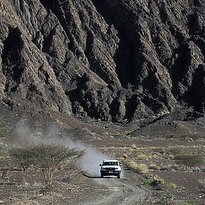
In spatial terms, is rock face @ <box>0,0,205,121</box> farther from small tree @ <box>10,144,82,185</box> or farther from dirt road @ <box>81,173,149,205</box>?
small tree @ <box>10,144,82,185</box>

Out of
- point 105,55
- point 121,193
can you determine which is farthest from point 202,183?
point 105,55

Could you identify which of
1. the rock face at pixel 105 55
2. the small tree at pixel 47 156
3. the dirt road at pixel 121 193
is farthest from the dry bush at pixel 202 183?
the rock face at pixel 105 55

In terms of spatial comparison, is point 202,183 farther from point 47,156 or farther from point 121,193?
point 47,156

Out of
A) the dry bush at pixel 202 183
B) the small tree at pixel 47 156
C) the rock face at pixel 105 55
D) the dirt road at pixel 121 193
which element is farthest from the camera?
the rock face at pixel 105 55

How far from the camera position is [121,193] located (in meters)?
27.6

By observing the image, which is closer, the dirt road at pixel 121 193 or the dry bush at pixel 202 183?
the dirt road at pixel 121 193

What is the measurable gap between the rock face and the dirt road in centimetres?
9502

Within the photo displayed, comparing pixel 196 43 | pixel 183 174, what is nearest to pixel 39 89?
pixel 196 43

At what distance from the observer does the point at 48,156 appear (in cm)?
3117

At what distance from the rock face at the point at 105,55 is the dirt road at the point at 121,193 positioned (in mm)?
95022

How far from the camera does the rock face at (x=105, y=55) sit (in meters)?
143

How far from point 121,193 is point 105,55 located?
14209 cm

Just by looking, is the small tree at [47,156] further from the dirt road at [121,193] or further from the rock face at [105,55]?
the rock face at [105,55]

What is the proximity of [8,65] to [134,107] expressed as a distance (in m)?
37.9
